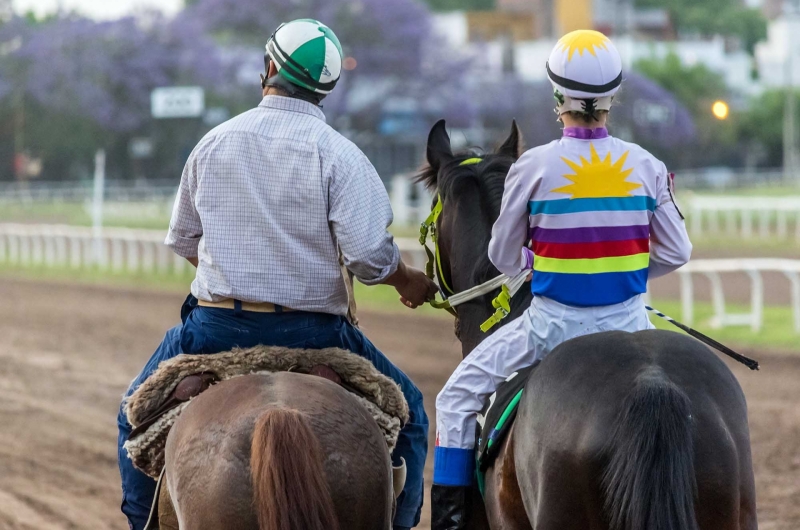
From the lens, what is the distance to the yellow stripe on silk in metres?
3.71

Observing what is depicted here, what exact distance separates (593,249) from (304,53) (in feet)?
4.04

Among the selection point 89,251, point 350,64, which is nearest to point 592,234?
point 89,251

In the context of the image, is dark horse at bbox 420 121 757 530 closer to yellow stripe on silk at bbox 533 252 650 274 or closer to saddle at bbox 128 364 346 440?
yellow stripe on silk at bbox 533 252 650 274

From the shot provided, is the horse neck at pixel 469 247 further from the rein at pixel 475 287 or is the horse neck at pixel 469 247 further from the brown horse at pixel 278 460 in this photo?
the brown horse at pixel 278 460

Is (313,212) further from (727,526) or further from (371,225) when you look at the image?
(727,526)

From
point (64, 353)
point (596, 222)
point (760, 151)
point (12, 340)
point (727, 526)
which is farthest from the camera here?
point (760, 151)

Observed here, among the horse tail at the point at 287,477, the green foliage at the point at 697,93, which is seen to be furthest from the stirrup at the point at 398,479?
the green foliage at the point at 697,93

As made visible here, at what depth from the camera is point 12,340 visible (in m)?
14.3

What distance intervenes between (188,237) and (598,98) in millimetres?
1581

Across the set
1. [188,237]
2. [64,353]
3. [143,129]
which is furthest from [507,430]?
[143,129]

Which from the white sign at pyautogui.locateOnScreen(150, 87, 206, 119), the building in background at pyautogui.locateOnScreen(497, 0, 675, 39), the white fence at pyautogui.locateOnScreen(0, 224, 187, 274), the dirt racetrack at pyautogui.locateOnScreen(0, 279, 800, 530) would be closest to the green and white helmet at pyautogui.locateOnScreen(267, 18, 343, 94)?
the dirt racetrack at pyautogui.locateOnScreen(0, 279, 800, 530)

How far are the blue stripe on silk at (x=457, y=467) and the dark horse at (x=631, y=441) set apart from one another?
0.40 metres

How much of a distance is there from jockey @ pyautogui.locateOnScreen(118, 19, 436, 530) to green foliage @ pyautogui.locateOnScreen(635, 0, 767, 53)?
74484 millimetres

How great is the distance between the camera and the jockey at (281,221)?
3805 mm
